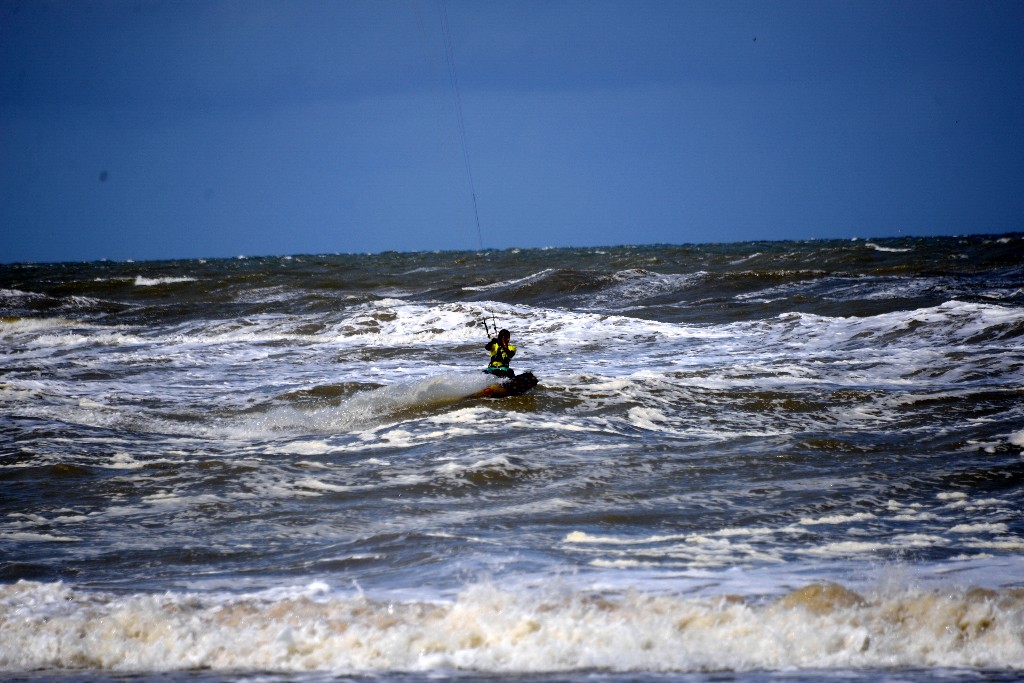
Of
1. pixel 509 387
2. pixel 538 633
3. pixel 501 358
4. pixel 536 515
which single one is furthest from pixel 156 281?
pixel 538 633

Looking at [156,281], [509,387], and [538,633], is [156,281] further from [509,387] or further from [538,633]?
[538,633]

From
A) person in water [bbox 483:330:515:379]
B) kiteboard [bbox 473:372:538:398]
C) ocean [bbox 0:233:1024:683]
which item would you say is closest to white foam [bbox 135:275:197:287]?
ocean [bbox 0:233:1024:683]

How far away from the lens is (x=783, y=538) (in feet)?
15.1

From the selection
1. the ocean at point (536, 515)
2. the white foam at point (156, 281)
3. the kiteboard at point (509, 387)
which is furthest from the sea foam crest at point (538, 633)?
the white foam at point (156, 281)

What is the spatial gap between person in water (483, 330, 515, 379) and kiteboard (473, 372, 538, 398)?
0.28 feet

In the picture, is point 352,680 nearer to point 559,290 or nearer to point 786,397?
point 786,397

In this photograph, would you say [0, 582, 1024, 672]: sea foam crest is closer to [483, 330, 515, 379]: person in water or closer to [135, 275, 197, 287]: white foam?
[483, 330, 515, 379]: person in water

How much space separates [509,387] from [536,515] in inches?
170

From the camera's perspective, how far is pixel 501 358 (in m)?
9.72

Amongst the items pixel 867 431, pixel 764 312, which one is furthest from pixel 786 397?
pixel 764 312

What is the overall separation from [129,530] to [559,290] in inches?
844

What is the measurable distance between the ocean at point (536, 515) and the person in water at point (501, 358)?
36 centimetres

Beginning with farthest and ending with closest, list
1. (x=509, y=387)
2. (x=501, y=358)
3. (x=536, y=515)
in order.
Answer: (x=501, y=358)
(x=509, y=387)
(x=536, y=515)

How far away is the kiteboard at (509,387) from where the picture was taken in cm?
949
